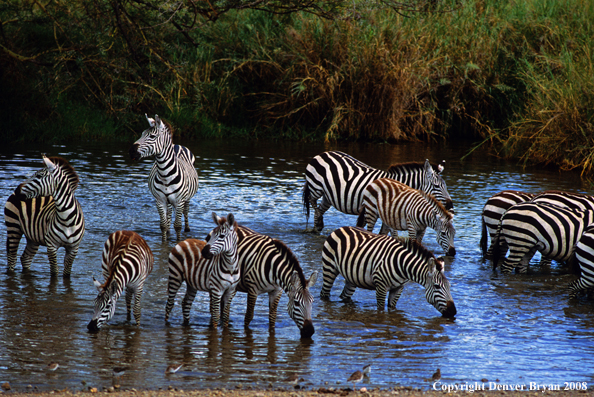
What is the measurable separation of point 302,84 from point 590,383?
14.7 m

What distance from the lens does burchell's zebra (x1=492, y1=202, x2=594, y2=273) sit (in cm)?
889

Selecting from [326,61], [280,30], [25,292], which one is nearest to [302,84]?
[326,61]

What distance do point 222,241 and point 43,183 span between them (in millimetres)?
2690

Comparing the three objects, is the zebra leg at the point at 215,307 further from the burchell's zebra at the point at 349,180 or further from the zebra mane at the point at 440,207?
the burchell's zebra at the point at 349,180

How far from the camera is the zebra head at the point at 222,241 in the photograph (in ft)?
20.7

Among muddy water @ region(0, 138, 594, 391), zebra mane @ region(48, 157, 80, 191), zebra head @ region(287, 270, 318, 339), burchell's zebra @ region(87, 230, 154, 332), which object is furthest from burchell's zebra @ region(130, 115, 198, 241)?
zebra head @ region(287, 270, 318, 339)

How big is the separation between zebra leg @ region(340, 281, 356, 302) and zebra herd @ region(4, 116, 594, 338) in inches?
0.7

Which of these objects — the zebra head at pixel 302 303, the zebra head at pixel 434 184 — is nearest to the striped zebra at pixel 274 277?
the zebra head at pixel 302 303

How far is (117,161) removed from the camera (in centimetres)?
1628

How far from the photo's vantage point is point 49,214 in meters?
8.16

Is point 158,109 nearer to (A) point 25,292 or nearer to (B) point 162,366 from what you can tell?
(A) point 25,292

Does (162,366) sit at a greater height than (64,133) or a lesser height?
lesser

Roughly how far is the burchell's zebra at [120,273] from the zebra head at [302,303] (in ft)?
4.82

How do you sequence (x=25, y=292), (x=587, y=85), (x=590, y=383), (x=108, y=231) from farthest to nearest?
(x=587, y=85)
(x=108, y=231)
(x=25, y=292)
(x=590, y=383)
